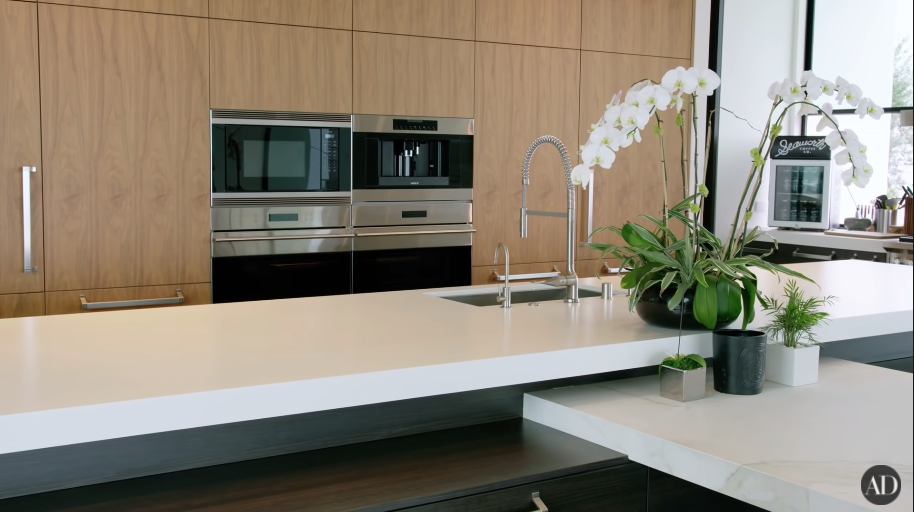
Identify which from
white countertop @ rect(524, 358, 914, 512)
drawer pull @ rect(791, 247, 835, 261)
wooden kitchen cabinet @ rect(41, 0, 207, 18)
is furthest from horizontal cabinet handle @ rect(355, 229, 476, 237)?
white countertop @ rect(524, 358, 914, 512)

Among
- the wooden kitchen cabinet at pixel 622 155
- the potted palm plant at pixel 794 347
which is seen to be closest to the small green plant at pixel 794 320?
the potted palm plant at pixel 794 347

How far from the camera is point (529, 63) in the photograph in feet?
14.4

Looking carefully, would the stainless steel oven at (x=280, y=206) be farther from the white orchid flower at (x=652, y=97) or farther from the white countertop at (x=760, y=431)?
the white orchid flower at (x=652, y=97)

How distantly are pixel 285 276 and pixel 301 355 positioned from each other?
2.27m

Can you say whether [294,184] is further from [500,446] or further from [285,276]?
[500,446]

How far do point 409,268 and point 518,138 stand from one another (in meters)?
0.90

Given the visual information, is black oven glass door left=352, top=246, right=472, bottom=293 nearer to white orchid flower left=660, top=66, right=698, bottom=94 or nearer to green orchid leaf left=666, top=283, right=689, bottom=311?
green orchid leaf left=666, top=283, right=689, bottom=311

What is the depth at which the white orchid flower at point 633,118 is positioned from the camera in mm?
1764

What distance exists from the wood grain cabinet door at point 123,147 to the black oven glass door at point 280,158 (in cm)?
9

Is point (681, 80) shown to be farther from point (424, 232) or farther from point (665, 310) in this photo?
point (424, 232)

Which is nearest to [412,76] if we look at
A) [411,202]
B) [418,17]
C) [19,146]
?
[418,17]

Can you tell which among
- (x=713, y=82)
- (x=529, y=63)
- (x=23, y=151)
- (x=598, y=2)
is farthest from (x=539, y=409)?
(x=598, y=2)

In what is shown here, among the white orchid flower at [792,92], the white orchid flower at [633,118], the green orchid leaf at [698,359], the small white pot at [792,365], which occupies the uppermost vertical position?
the white orchid flower at [792,92]

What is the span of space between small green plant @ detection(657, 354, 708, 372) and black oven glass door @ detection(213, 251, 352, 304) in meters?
2.39
